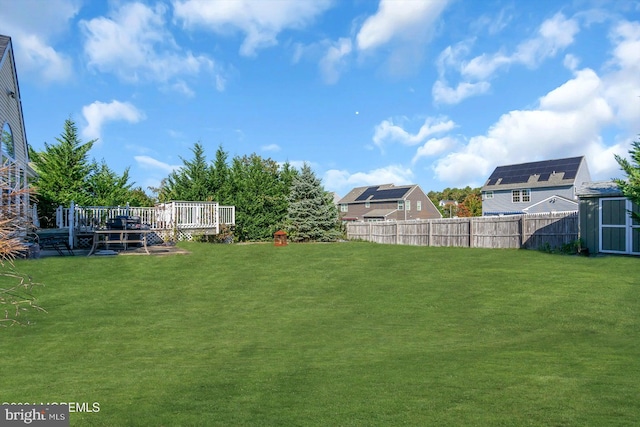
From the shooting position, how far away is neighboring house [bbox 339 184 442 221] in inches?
2132

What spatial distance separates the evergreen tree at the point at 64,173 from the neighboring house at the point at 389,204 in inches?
1406

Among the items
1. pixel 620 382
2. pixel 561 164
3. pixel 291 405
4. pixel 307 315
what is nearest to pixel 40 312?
pixel 307 315

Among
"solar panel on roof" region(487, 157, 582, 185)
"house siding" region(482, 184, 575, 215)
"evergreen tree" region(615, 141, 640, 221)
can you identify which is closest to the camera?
"evergreen tree" region(615, 141, 640, 221)

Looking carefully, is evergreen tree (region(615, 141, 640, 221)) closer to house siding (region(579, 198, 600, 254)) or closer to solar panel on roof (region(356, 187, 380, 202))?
house siding (region(579, 198, 600, 254))

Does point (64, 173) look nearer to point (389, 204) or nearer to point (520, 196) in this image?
point (389, 204)

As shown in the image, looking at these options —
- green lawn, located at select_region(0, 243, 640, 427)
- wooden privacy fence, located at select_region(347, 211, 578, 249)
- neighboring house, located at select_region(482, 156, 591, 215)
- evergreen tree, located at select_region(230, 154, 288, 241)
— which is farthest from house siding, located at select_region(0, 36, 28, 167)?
neighboring house, located at select_region(482, 156, 591, 215)

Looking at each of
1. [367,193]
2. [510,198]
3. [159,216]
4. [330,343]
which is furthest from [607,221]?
[367,193]

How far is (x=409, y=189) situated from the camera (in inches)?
2153

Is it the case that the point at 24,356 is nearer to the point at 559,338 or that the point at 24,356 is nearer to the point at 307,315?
the point at 307,315

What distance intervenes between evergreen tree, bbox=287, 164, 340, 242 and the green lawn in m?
13.3

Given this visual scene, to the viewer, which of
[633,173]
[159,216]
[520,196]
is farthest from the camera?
Result: [520,196]

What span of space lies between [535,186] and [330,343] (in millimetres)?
41993

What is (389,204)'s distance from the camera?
55500mm

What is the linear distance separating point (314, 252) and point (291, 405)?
16211mm
